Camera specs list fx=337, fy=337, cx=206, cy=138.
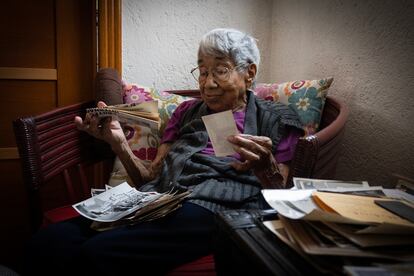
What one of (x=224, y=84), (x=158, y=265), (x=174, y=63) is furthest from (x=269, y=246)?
(x=174, y=63)

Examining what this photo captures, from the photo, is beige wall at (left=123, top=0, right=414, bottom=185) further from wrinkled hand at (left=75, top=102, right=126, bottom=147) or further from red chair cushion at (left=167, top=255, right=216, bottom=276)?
red chair cushion at (left=167, top=255, right=216, bottom=276)

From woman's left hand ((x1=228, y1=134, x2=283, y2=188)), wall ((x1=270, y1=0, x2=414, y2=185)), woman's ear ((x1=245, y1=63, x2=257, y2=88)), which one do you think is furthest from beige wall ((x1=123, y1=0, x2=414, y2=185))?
woman's left hand ((x1=228, y1=134, x2=283, y2=188))

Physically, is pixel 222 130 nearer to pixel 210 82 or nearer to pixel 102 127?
pixel 210 82

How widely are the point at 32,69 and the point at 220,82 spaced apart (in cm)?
106

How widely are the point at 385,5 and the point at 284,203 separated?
42.3 inches

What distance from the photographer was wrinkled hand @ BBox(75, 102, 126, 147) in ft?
4.20

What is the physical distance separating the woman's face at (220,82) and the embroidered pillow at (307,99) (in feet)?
0.83

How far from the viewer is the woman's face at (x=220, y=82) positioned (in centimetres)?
133

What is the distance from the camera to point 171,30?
1945 mm

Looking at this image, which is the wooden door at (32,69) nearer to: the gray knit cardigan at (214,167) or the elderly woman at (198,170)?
the elderly woman at (198,170)

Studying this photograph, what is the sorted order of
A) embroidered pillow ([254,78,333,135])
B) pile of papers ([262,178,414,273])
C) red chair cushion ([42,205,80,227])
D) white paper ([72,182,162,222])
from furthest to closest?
embroidered pillow ([254,78,333,135])
red chair cushion ([42,205,80,227])
white paper ([72,182,162,222])
pile of papers ([262,178,414,273])

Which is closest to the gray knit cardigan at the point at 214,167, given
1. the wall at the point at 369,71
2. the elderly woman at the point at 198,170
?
the elderly woman at the point at 198,170

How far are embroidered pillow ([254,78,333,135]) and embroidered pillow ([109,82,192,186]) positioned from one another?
49cm

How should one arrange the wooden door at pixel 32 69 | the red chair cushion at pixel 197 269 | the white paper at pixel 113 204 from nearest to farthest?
the red chair cushion at pixel 197 269 → the white paper at pixel 113 204 → the wooden door at pixel 32 69
